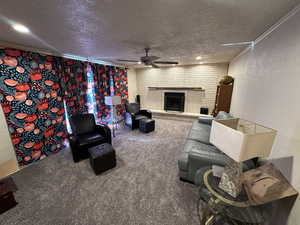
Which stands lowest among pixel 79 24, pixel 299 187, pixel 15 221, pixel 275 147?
pixel 15 221

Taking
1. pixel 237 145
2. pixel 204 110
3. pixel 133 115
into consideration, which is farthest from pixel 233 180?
pixel 204 110

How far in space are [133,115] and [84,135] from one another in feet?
5.61

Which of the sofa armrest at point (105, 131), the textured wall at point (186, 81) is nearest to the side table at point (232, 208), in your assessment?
the sofa armrest at point (105, 131)

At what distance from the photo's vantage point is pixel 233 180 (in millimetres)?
1161

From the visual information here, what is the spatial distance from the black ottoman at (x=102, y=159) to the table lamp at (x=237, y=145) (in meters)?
1.82

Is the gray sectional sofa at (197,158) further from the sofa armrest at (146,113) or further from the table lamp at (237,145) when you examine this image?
the sofa armrest at (146,113)

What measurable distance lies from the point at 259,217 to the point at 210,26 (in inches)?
87.4

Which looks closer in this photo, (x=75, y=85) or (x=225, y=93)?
(x=75, y=85)

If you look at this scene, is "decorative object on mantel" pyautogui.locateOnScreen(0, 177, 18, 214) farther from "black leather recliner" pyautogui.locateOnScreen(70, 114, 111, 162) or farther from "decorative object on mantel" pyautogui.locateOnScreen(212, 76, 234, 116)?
"decorative object on mantel" pyautogui.locateOnScreen(212, 76, 234, 116)

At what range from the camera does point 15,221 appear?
1.46m

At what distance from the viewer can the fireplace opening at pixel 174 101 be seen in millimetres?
5362

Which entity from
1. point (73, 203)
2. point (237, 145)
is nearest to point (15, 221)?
point (73, 203)

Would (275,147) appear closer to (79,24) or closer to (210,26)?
(210,26)

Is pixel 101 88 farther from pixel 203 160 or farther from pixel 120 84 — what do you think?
pixel 203 160
